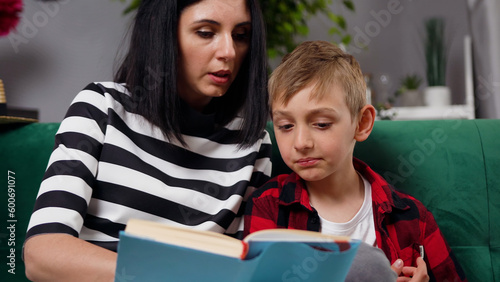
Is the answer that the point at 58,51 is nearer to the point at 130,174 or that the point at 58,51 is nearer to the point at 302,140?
the point at 130,174

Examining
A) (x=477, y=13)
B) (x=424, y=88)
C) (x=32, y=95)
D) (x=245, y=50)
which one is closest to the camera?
(x=245, y=50)

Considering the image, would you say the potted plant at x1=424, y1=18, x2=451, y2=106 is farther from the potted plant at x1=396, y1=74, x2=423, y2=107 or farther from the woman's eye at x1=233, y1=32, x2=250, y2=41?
the woman's eye at x1=233, y1=32, x2=250, y2=41

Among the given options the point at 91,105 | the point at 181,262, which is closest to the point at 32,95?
the point at 91,105

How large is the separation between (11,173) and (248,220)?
637mm

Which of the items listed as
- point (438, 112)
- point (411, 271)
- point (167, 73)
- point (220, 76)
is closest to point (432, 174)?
point (411, 271)

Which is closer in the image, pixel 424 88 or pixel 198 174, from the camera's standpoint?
pixel 198 174

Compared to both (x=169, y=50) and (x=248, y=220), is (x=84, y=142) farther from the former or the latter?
(x=248, y=220)

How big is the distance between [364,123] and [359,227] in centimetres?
23

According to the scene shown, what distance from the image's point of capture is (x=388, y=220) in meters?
1.06

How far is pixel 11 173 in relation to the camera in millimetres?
1273

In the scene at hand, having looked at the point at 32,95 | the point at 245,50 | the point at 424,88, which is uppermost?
the point at 245,50

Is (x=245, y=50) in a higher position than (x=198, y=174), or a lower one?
higher

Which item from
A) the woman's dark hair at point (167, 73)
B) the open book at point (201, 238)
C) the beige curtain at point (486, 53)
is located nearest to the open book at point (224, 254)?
the open book at point (201, 238)

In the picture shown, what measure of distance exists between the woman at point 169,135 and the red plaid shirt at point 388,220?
0.26 ft
